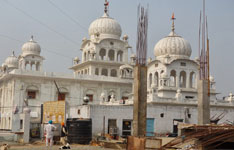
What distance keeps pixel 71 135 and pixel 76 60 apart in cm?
2981

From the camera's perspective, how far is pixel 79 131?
2100 centimetres

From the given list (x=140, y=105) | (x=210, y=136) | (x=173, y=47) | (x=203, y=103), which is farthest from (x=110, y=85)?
(x=210, y=136)

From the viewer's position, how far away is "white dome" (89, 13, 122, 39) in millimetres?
48344

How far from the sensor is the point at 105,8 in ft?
165

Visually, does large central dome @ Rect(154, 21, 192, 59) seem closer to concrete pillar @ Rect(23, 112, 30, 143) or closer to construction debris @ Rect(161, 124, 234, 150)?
concrete pillar @ Rect(23, 112, 30, 143)

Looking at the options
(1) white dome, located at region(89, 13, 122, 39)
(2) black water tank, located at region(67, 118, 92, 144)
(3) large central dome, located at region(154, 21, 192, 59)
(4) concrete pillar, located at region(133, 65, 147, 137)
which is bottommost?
(2) black water tank, located at region(67, 118, 92, 144)

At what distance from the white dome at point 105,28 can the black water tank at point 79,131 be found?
27.5 metres

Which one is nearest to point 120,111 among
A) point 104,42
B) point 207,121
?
point 207,121

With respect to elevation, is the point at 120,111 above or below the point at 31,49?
below

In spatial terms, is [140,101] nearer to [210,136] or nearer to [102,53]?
[210,136]

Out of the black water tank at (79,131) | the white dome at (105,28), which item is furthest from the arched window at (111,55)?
the black water tank at (79,131)

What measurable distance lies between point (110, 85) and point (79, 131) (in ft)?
72.9

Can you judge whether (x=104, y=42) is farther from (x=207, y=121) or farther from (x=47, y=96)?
(x=207, y=121)

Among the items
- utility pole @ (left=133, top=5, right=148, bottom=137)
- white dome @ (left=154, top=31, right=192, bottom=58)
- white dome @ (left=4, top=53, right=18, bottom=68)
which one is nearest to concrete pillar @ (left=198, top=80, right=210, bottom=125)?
utility pole @ (left=133, top=5, right=148, bottom=137)
